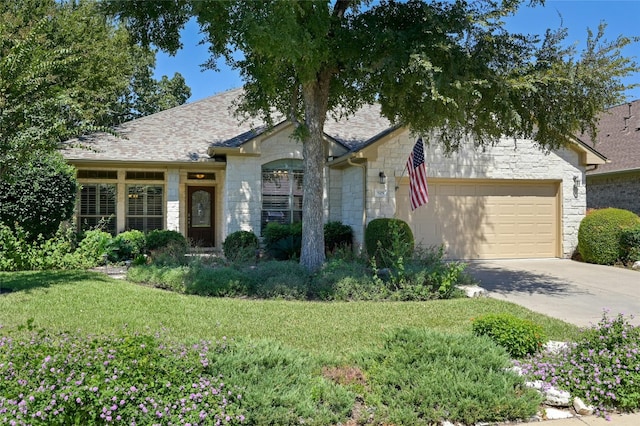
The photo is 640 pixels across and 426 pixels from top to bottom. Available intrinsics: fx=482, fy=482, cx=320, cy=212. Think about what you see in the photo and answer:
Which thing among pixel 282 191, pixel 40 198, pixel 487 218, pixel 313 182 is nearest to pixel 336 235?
pixel 282 191

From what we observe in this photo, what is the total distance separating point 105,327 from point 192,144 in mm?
10235

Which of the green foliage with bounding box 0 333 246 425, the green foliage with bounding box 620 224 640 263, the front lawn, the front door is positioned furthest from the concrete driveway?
the front door

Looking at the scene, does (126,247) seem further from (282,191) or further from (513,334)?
(513,334)

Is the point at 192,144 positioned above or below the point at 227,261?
above

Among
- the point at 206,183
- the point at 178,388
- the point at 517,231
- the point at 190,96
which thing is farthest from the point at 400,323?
the point at 190,96

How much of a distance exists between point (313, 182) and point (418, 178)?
2859 millimetres

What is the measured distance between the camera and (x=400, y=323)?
6.86m

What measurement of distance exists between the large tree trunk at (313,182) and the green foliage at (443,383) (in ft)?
18.1

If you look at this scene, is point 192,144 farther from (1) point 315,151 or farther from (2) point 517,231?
(2) point 517,231

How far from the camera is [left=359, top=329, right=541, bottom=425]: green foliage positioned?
3.97 meters

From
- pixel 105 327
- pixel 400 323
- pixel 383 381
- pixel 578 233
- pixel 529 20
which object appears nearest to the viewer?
pixel 383 381

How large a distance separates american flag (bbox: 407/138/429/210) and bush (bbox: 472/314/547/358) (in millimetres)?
6169

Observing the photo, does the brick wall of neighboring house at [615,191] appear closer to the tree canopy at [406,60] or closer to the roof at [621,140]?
the roof at [621,140]

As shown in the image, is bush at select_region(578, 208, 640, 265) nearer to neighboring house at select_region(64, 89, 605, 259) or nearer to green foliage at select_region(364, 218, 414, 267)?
neighboring house at select_region(64, 89, 605, 259)
